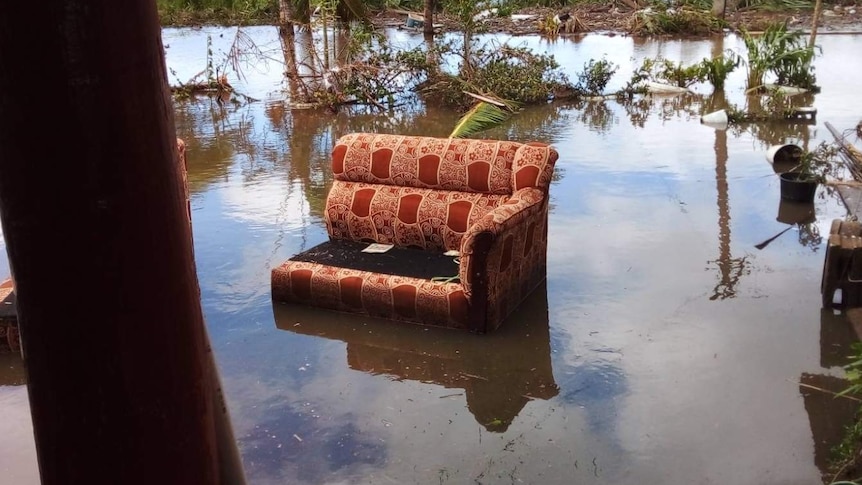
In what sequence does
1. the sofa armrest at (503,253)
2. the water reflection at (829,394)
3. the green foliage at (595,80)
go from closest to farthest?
the water reflection at (829,394), the sofa armrest at (503,253), the green foliage at (595,80)

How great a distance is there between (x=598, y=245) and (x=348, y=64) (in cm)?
725

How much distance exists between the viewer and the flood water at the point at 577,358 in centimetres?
374

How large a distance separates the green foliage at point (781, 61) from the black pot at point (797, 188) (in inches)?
219

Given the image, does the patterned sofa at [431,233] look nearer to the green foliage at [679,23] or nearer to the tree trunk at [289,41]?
the tree trunk at [289,41]

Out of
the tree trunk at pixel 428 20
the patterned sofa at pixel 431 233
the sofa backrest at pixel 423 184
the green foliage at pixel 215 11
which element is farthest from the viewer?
the green foliage at pixel 215 11

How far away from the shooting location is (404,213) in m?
5.55

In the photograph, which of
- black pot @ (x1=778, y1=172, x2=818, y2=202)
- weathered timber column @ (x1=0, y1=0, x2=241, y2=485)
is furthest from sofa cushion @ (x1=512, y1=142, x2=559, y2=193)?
weathered timber column @ (x1=0, y1=0, x2=241, y2=485)

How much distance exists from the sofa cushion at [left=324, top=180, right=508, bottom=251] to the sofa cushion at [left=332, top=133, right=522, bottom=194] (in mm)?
56

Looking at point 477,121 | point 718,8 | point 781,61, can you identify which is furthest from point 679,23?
point 477,121

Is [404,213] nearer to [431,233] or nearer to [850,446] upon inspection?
[431,233]

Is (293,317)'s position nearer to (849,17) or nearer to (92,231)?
(92,231)

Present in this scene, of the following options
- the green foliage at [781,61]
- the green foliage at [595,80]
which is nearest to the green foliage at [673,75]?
the green foliage at [595,80]

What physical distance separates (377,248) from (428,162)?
682 mm

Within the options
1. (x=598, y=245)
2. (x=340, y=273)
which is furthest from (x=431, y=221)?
(x=598, y=245)
